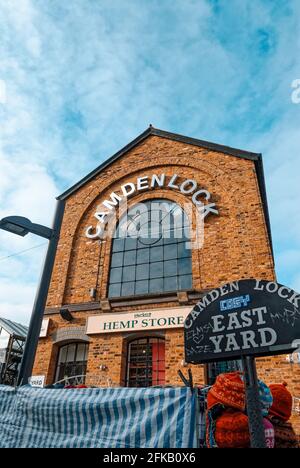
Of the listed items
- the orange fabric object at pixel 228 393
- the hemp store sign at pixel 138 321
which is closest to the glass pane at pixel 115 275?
the hemp store sign at pixel 138 321

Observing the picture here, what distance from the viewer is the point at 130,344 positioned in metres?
9.18

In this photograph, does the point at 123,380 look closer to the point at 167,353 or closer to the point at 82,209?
the point at 167,353

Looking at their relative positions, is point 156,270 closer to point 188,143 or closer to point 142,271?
point 142,271

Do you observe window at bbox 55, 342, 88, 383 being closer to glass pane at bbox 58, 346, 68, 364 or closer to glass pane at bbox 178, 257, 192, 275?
glass pane at bbox 58, 346, 68, 364

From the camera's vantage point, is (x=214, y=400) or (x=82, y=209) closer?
(x=214, y=400)

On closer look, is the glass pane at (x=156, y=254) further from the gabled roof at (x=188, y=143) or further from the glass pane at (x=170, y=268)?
the gabled roof at (x=188, y=143)

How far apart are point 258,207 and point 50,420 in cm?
764

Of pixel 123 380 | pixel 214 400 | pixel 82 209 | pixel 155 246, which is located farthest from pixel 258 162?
pixel 214 400

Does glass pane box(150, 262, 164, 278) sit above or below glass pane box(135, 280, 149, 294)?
above

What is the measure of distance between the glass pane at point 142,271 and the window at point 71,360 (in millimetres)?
2557

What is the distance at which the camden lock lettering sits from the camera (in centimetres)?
1065

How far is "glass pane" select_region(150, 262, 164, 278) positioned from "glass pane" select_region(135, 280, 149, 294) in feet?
0.96

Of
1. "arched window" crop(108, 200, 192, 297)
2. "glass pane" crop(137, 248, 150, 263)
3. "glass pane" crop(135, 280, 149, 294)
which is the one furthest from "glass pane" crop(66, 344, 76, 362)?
"glass pane" crop(137, 248, 150, 263)

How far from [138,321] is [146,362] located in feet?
3.52
